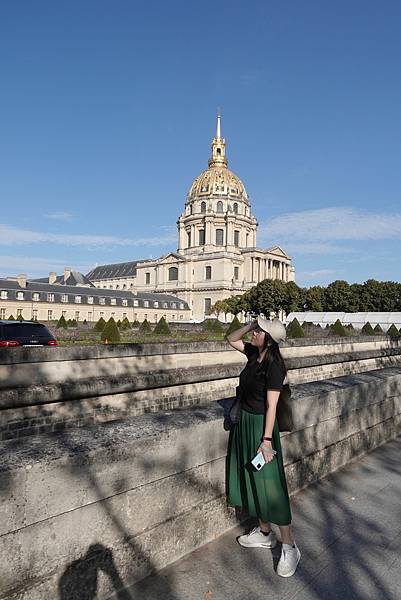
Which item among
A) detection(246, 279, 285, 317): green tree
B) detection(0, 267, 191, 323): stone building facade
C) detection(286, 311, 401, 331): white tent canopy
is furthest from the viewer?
detection(246, 279, 285, 317): green tree

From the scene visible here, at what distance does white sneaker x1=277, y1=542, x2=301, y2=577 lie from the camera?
9.14ft

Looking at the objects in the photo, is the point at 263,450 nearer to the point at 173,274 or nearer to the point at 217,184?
the point at 173,274

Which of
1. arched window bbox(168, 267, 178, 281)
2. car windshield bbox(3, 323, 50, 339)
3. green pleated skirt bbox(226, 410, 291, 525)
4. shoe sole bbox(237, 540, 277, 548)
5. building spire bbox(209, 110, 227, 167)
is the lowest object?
shoe sole bbox(237, 540, 277, 548)

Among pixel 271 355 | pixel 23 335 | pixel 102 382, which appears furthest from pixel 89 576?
pixel 23 335

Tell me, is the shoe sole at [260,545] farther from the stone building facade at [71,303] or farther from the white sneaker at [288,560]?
the stone building facade at [71,303]

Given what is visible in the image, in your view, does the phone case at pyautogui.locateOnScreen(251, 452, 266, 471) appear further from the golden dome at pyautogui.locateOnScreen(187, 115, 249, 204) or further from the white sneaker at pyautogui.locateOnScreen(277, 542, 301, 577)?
the golden dome at pyautogui.locateOnScreen(187, 115, 249, 204)

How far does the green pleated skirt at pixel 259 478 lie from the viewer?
9.81ft

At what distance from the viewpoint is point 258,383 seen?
3.04 metres

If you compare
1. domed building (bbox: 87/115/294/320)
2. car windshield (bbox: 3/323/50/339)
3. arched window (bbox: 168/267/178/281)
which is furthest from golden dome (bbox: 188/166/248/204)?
car windshield (bbox: 3/323/50/339)

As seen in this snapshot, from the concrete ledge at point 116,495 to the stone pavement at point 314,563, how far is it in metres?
0.15

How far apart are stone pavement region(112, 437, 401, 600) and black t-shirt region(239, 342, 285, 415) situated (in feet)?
3.13

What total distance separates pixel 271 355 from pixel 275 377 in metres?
0.16

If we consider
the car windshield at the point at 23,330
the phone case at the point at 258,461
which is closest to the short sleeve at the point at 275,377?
the phone case at the point at 258,461

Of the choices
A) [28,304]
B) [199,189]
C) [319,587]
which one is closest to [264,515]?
[319,587]
